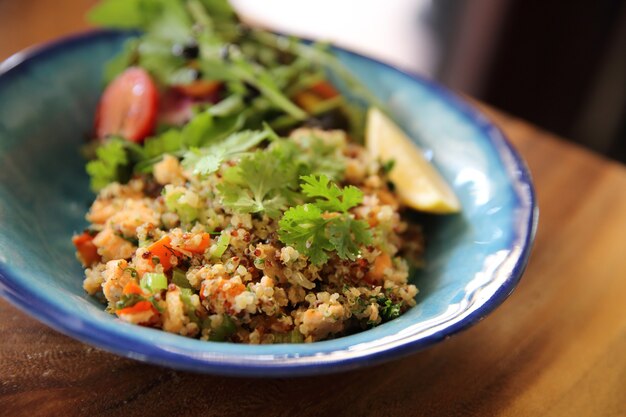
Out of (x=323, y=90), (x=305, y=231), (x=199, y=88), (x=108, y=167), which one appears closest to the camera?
(x=305, y=231)

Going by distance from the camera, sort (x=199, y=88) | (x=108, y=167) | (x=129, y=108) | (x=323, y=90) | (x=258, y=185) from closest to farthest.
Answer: (x=258, y=185) → (x=108, y=167) → (x=129, y=108) → (x=199, y=88) → (x=323, y=90)

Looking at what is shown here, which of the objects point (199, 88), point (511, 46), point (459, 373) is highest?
point (199, 88)

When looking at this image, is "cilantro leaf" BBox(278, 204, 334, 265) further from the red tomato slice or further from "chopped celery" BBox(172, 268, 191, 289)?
the red tomato slice

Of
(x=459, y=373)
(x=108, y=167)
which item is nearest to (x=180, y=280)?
(x=108, y=167)

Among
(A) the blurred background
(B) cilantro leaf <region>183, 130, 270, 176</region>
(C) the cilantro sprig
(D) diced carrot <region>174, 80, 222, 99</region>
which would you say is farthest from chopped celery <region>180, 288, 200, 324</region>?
(A) the blurred background

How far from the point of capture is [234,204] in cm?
145

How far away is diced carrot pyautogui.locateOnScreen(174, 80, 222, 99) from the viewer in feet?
7.00

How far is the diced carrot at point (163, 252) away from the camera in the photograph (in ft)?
4.46

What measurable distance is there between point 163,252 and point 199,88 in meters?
0.92

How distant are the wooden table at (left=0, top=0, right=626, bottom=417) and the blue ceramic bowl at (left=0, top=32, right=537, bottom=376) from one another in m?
0.16

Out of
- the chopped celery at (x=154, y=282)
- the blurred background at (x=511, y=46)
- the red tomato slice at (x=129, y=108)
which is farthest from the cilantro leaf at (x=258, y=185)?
the blurred background at (x=511, y=46)

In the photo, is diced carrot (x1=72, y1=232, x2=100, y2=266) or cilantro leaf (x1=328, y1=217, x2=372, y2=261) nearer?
cilantro leaf (x1=328, y1=217, x2=372, y2=261)

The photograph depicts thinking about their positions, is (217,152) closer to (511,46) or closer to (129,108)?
(129,108)

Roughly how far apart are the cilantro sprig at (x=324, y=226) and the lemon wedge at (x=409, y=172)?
35 centimetres
